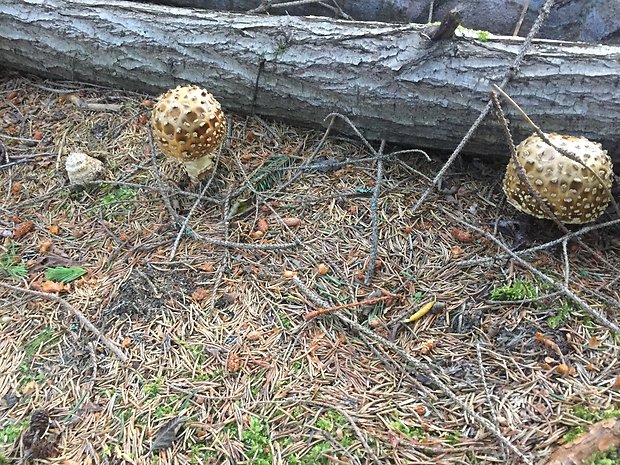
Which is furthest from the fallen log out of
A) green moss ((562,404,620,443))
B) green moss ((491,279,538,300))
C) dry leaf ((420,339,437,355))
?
green moss ((562,404,620,443))

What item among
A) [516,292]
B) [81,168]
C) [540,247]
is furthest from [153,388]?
[540,247]

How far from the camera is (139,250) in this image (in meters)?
3.18

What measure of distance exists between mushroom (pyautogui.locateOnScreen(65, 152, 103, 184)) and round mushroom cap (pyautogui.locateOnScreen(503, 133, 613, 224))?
2.57 meters

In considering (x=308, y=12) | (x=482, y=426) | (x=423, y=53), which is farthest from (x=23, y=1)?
(x=482, y=426)

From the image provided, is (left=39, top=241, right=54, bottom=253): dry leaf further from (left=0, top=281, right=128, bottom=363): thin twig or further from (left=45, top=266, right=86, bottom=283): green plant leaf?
(left=0, top=281, right=128, bottom=363): thin twig

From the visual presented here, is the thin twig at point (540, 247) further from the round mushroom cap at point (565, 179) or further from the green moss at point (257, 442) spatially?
the green moss at point (257, 442)

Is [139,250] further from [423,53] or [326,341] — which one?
[423,53]

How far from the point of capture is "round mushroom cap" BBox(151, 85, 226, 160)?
313 cm

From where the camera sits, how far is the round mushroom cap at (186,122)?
313cm

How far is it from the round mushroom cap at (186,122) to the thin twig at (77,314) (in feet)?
3.42

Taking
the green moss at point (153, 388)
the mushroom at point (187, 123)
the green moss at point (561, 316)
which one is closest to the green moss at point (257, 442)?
the green moss at point (153, 388)

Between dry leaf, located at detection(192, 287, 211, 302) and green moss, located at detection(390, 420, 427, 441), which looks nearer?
green moss, located at detection(390, 420, 427, 441)

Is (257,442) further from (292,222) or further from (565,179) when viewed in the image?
(565,179)

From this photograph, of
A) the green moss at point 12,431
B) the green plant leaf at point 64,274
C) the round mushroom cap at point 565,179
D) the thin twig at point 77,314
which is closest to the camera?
the green moss at point 12,431
